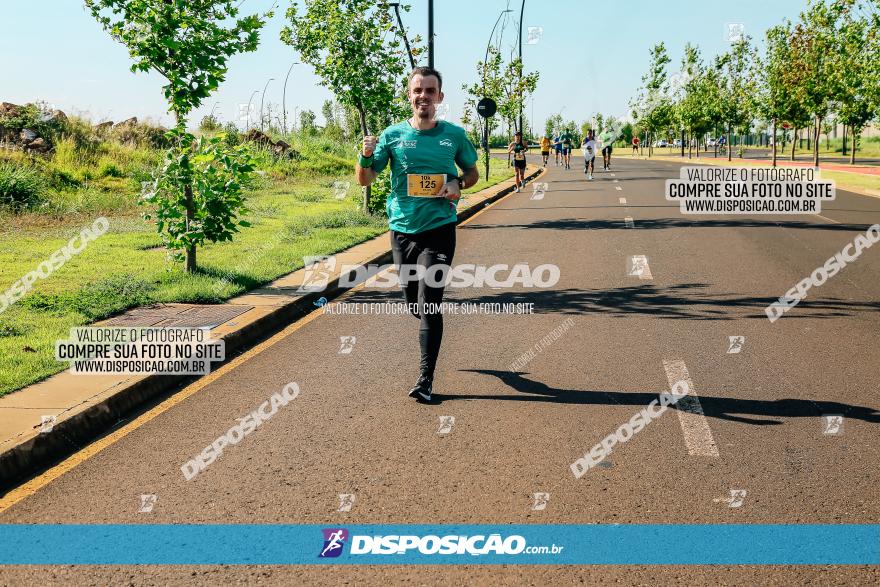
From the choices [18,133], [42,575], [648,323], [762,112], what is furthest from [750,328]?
[762,112]

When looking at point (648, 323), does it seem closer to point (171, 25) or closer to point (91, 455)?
point (91, 455)

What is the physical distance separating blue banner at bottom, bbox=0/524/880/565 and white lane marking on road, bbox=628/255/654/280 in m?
7.42

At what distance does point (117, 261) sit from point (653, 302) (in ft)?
23.3

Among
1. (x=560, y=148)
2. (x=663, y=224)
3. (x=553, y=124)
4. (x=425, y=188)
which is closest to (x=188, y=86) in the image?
(x=425, y=188)

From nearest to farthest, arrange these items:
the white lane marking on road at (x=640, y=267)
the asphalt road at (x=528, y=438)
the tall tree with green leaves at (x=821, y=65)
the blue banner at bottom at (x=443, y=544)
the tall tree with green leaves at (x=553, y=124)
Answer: the blue banner at bottom at (x=443, y=544)
the asphalt road at (x=528, y=438)
the white lane marking on road at (x=640, y=267)
the tall tree with green leaves at (x=821, y=65)
the tall tree with green leaves at (x=553, y=124)

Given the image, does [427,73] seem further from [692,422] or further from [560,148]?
[560,148]

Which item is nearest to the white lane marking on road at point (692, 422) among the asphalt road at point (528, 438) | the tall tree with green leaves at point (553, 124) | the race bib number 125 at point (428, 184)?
the asphalt road at point (528, 438)

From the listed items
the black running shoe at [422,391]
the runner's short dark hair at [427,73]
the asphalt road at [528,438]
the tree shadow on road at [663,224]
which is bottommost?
the asphalt road at [528,438]

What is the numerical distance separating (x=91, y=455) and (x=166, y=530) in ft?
4.18

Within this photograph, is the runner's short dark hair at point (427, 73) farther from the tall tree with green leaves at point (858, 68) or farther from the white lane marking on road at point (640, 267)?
the tall tree with green leaves at point (858, 68)

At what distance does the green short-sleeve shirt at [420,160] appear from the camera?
5738 mm

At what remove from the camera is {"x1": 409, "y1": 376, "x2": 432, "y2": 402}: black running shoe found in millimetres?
5742

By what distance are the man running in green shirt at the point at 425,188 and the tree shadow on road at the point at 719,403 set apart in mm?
564

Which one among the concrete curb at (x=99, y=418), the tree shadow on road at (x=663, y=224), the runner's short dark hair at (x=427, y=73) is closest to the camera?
the concrete curb at (x=99, y=418)
